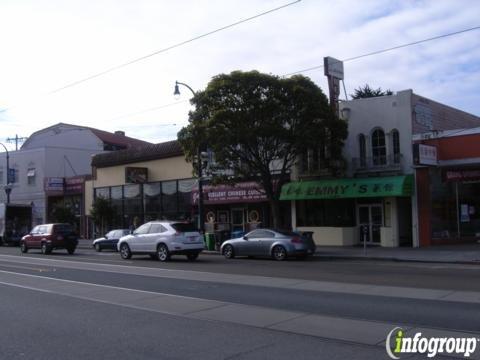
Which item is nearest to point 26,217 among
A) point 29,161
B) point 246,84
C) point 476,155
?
point 29,161

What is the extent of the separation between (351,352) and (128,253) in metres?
18.4

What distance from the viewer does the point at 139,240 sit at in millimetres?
23812

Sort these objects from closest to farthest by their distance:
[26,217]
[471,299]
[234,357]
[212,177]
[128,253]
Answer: [234,357] < [471,299] < [128,253] < [212,177] < [26,217]

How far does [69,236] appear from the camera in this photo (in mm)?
29500

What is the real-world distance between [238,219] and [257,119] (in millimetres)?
10480

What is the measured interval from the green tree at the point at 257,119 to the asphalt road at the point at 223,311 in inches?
370

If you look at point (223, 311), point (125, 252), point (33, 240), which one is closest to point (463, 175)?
point (125, 252)

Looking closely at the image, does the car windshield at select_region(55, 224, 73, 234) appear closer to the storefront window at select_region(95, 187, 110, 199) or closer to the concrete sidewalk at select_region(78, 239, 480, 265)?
the concrete sidewalk at select_region(78, 239, 480, 265)

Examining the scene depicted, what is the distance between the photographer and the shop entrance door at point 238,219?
111ft

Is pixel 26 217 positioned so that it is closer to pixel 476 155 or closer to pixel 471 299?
pixel 476 155

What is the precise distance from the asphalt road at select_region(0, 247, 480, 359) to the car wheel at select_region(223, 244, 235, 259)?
7.17m

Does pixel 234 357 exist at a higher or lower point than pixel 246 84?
lower

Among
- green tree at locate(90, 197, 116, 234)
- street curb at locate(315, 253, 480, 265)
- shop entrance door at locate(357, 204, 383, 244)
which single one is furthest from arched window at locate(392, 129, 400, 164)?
green tree at locate(90, 197, 116, 234)

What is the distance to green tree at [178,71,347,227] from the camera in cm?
2483
